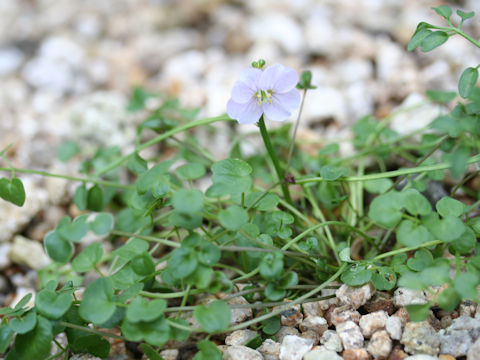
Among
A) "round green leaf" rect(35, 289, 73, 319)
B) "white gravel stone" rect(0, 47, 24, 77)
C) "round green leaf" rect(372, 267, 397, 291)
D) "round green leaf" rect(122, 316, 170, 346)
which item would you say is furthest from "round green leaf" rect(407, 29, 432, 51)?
"white gravel stone" rect(0, 47, 24, 77)

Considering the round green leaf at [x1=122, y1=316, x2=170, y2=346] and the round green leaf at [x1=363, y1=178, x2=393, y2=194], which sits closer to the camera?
the round green leaf at [x1=122, y1=316, x2=170, y2=346]

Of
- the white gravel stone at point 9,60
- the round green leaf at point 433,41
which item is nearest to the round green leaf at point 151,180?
the round green leaf at point 433,41

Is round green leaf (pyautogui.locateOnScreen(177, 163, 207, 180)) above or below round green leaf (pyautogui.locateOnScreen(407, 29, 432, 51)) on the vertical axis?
below

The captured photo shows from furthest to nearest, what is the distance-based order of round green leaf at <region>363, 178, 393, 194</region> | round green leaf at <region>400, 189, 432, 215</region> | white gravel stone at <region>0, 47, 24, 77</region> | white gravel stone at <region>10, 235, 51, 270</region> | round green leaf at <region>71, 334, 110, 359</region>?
1. white gravel stone at <region>0, 47, 24, 77</region>
2. white gravel stone at <region>10, 235, 51, 270</region>
3. round green leaf at <region>363, 178, 393, 194</region>
4. round green leaf at <region>71, 334, 110, 359</region>
5. round green leaf at <region>400, 189, 432, 215</region>

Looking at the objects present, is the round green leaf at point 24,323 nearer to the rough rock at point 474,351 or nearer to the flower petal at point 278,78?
the flower petal at point 278,78

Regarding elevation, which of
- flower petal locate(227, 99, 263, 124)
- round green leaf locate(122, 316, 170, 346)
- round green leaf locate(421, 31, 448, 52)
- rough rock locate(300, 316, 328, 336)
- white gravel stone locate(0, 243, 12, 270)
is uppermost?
round green leaf locate(421, 31, 448, 52)

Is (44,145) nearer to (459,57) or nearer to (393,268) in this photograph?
(393,268)

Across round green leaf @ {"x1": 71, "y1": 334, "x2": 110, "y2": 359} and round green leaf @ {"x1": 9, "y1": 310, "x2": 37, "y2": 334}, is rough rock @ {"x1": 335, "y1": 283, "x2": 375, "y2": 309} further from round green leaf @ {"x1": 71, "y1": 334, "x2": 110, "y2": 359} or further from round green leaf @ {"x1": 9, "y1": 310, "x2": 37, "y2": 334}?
round green leaf @ {"x1": 9, "y1": 310, "x2": 37, "y2": 334}
